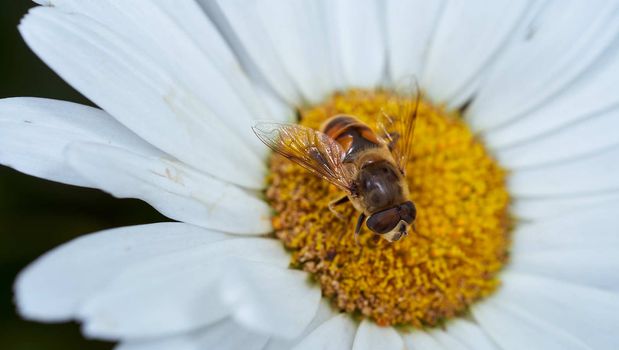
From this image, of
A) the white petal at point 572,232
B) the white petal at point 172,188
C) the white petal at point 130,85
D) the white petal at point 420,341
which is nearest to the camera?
the white petal at point 172,188

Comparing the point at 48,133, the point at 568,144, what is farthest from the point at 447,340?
the point at 48,133

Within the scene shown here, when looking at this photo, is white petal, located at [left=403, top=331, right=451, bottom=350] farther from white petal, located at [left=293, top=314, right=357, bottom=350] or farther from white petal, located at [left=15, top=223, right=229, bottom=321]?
white petal, located at [left=15, top=223, right=229, bottom=321]

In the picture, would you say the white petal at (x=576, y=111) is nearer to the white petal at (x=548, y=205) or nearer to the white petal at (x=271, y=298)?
the white petal at (x=548, y=205)

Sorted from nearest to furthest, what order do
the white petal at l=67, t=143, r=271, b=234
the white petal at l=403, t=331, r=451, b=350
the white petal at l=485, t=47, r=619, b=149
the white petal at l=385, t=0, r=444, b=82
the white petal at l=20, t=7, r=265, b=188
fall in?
1. the white petal at l=67, t=143, r=271, b=234
2. the white petal at l=20, t=7, r=265, b=188
3. the white petal at l=403, t=331, r=451, b=350
4. the white petal at l=485, t=47, r=619, b=149
5. the white petal at l=385, t=0, r=444, b=82

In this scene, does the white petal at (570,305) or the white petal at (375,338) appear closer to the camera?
the white petal at (375,338)

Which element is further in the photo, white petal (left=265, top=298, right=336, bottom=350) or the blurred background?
the blurred background

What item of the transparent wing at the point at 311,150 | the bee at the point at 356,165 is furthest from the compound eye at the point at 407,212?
the transparent wing at the point at 311,150

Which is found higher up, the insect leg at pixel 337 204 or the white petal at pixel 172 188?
the insect leg at pixel 337 204

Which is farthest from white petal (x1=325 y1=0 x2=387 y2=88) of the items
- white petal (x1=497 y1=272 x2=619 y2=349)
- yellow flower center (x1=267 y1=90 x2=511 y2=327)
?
white petal (x1=497 y1=272 x2=619 y2=349)
